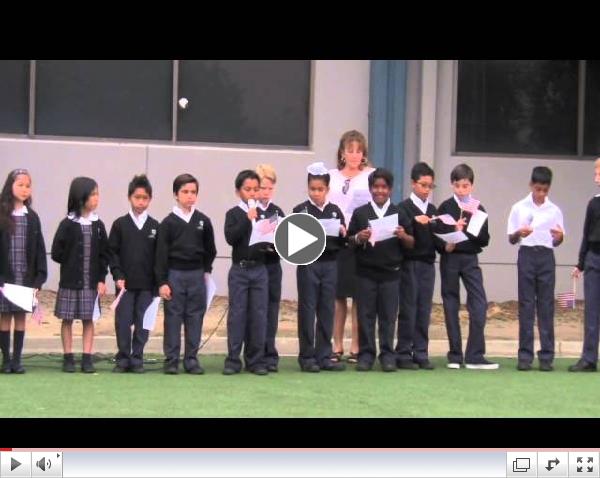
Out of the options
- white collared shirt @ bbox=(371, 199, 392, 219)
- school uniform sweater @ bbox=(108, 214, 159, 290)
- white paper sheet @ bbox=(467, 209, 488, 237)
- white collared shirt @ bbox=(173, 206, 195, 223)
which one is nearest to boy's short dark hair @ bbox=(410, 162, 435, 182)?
white collared shirt @ bbox=(371, 199, 392, 219)

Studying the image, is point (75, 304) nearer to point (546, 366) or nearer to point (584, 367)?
point (546, 366)

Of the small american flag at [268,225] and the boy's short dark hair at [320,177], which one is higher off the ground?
the boy's short dark hair at [320,177]

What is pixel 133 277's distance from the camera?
9953 millimetres

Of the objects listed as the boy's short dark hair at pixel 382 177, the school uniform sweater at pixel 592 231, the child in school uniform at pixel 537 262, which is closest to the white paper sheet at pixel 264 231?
the boy's short dark hair at pixel 382 177

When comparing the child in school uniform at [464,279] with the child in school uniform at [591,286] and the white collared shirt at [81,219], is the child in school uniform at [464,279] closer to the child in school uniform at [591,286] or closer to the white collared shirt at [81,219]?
the child in school uniform at [591,286]

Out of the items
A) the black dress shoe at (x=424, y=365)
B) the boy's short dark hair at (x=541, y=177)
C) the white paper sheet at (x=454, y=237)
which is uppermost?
the boy's short dark hair at (x=541, y=177)

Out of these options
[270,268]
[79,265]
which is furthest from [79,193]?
[270,268]

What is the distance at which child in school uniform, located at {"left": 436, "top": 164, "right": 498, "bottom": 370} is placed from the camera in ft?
34.3

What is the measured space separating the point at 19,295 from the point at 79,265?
575 millimetres

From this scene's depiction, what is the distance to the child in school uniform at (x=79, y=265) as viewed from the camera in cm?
984

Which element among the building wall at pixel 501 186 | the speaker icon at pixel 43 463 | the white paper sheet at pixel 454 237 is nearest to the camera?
the speaker icon at pixel 43 463

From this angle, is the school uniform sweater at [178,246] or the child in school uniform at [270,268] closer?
the school uniform sweater at [178,246]
